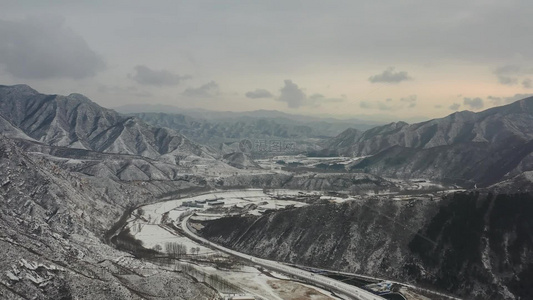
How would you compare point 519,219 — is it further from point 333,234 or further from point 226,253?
point 226,253

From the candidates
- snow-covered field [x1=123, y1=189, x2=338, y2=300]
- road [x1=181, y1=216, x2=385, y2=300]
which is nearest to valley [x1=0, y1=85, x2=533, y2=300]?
road [x1=181, y1=216, x2=385, y2=300]

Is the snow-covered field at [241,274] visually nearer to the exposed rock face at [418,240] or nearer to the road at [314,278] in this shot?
the road at [314,278]

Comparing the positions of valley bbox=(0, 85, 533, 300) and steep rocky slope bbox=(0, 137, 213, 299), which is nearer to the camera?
steep rocky slope bbox=(0, 137, 213, 299)

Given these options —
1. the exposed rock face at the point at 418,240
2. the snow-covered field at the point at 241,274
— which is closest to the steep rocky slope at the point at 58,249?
Answer: the snow-covered field at the point at 241,274

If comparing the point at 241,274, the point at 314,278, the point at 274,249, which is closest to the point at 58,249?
the point at 241,274

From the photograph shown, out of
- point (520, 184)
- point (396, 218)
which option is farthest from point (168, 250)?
point (520, 184)

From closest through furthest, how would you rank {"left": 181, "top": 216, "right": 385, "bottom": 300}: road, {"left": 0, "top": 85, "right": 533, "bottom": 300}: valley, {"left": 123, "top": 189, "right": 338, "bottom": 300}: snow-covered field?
{"left": 0, "top": 85, "right": 533, "bottom": 300}: valley, {"left": 181, "top": 216, "right": 385, "bottom": 300}: road, {"left": 123, "top": 189, "right": 338, "bottom": 300}: snow-covered field

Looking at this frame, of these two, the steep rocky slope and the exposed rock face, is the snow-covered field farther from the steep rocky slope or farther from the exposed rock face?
the exposed rock face

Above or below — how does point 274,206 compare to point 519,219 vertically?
below

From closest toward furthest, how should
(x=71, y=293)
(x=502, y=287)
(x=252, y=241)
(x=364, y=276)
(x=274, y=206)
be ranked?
1. (x=71, y=293)
2. (x=502, y=287)
3. (x=364, y=276)
4. (x=252, y=241)
5. (x=274, y=206)
